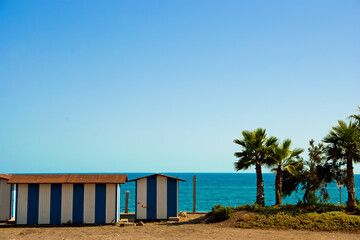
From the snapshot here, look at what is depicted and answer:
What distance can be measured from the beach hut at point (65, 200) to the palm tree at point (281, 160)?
37.4ft

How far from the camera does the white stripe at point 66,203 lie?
24.4 m

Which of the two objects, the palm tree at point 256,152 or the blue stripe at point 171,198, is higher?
the palm tree at point 256,152

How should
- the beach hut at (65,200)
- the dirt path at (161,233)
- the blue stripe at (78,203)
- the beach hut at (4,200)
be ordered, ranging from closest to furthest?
the dirt path at (161,233) < the beach hut at (65,200) < the blue stripe at (78,203) < the beach hut at (4,200)

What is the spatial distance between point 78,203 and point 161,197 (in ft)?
18.3

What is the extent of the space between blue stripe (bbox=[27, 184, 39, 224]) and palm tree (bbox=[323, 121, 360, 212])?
20.2m

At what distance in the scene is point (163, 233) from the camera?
21.0m

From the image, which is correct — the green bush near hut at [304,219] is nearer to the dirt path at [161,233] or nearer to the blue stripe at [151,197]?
the dirt path at [161,233]

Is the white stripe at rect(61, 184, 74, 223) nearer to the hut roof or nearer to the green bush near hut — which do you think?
the hut roof

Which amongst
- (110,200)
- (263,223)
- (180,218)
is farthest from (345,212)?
(110,200)

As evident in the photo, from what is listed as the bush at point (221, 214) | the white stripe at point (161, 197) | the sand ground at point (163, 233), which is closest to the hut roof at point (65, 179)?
the white stripe at point (161, 197)

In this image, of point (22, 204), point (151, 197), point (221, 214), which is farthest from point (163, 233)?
point (22, 204)

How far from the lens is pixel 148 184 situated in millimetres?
26359

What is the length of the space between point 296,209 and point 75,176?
48.7 ft

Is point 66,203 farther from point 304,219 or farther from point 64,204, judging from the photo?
point 304,219
